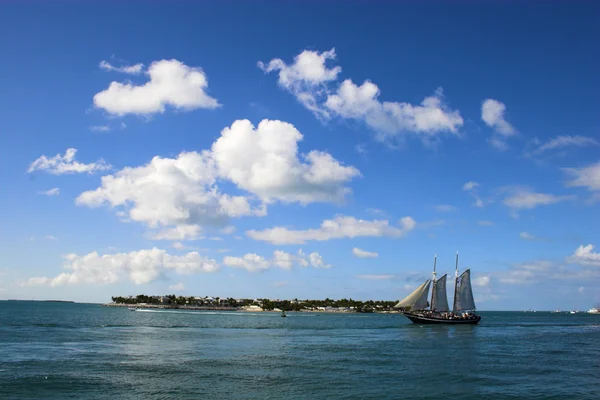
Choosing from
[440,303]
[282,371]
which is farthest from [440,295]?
[282,371]

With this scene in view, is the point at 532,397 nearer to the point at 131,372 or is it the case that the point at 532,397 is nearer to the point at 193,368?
the point at 193,368

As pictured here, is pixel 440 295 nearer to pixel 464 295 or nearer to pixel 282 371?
pixel 464 295

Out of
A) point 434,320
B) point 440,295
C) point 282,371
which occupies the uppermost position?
point 440,295

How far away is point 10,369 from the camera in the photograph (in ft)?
142

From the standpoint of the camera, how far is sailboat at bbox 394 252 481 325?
14162 cm

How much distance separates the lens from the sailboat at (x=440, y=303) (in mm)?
141625

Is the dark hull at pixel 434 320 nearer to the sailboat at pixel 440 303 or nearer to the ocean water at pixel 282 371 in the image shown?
the sailboat at pixel 440 303

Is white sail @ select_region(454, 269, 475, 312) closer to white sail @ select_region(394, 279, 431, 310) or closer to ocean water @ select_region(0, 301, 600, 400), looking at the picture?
white sail @ select_region(394, 279, 431, 310)

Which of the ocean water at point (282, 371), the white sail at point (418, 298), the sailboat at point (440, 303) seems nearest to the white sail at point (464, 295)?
the sailboat at point (440, 303)

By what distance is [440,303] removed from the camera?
14562 centimetres

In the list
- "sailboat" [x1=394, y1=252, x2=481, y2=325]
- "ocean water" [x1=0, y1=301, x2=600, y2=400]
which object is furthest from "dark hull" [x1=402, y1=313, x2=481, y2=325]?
"ocean water" [x1=0, y1=301, x2=600, y2=400]

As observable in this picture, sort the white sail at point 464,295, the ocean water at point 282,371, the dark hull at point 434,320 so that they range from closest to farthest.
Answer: the ocean water at point 282,371
the dark hull at point 434,320
the white sail at point 464,295

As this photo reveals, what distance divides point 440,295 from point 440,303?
2398 millimetres

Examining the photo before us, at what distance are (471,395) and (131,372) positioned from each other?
29.5m
